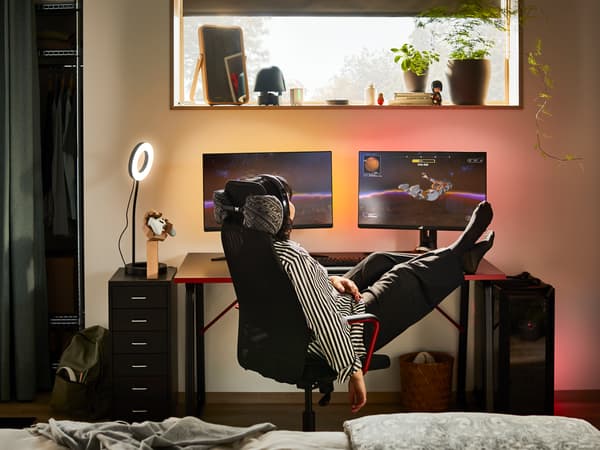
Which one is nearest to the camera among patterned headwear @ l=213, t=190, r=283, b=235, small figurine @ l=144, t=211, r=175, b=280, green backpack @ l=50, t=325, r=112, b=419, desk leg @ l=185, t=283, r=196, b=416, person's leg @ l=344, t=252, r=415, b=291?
patterned headwear @ l=213, t=190, r=283, b=235

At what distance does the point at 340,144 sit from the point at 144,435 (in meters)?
2.29

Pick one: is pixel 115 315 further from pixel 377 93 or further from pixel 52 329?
pixel 377 93

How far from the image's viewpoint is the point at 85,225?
421cm

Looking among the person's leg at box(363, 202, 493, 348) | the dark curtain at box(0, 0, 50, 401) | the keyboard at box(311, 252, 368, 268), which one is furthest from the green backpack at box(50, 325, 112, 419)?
the person's leg at box(363, 202, 493, 348)

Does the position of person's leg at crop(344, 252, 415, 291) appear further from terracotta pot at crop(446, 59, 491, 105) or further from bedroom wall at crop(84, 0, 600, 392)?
terracotta pot at crop(446, 59, 491, 105)

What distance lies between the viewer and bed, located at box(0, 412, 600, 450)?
1.93 metres

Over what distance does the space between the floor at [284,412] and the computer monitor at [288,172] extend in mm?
904

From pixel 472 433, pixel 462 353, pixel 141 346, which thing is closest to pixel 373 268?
pixel 462 353

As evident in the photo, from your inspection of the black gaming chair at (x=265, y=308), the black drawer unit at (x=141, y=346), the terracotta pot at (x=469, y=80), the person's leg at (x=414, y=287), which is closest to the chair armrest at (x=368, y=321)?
the black gaming chair at (x=265, y=308)

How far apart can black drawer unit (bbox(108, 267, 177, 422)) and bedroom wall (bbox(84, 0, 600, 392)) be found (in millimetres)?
437

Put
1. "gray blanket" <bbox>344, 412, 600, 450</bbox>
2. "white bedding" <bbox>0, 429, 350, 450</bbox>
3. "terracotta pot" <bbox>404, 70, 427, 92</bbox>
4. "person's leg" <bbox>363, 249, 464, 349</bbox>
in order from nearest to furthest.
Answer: "gray blanket" <bbox>344, 412, 600, 450</bbox>
"white bedding" <bbox>0, 429, 350, 450</bbox>
"person's leg" <bbox>363, 249, 464, 349</bbox>
"terracotta pot" <bbox>404, 70, 427, 92</bbox>

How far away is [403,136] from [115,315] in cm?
163

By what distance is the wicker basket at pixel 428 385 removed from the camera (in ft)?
13.3

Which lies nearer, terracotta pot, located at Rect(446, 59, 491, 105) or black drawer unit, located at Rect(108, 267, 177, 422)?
black drawer unit, located at Rect(108, 267, 177, 422)
